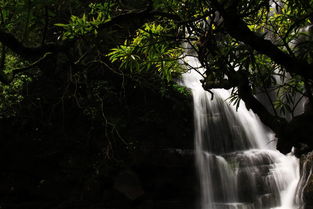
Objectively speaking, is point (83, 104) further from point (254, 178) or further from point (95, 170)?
point (254, 178)

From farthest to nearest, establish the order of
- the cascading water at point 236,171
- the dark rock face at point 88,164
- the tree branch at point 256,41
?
the cascading water at point 236,171
the dark rock face at point 88,164
the tree branch at point 256,41

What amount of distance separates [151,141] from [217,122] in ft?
10.1

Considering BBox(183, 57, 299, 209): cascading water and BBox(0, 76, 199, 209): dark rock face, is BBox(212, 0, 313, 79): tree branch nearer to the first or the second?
BBox(0, 76, 199, 209): dark rock face

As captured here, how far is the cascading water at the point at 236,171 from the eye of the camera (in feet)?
23.9

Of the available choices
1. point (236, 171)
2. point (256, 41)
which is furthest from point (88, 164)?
point (256, 41)

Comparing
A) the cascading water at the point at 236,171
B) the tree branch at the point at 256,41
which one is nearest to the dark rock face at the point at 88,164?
the cascading water at the point at 236,171

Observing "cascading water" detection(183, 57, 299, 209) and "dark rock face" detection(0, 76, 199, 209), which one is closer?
"dark rock face" detection(0, 76, 199, 209)

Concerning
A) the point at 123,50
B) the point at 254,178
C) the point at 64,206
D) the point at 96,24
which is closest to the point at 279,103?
the point at 123,50

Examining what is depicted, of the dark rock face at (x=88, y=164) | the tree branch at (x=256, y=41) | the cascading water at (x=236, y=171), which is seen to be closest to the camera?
the tree branch at (x=256, y=41)

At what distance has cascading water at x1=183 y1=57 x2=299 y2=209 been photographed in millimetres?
7281

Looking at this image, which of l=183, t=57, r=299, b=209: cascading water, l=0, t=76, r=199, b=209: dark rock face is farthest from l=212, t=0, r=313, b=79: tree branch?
l=183, t=57, r=299, b=209: cascading water

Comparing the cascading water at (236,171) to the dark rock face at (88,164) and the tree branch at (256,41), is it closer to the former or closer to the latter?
the dark rock face at (88,164)

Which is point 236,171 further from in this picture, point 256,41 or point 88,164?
point 256,41

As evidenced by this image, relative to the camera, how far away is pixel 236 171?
772 cm
